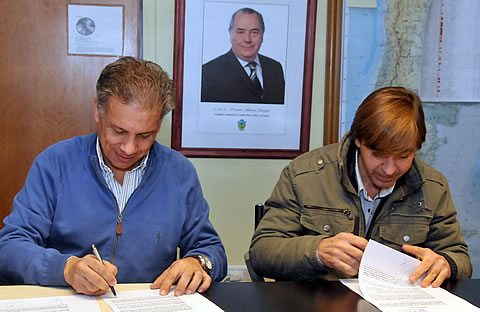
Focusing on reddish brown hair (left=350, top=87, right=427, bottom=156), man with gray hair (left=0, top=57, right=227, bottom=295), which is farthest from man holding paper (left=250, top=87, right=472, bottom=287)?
man with gray hair (left=0, top=57, right=227, bottom=295)

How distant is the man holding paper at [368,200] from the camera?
4.97 feet

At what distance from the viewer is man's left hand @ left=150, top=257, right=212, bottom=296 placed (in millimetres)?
1214

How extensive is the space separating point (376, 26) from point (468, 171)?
991 mm

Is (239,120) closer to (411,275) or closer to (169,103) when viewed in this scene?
(169,103)

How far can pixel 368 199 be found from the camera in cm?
170

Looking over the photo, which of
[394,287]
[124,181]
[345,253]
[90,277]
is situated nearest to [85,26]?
[124,181]

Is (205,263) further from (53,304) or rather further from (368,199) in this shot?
(368,199)

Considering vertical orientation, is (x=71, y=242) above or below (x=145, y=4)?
below

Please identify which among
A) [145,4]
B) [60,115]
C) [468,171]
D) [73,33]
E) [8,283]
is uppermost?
[145,4]

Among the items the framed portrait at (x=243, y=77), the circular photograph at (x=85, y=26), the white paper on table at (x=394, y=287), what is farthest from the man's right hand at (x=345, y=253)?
the circular photograph at (x=85, y=26)

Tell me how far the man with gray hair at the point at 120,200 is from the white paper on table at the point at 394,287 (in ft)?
1.35

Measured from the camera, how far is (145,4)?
8.54ft

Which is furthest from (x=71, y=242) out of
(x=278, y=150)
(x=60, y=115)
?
(x=278, y=150)

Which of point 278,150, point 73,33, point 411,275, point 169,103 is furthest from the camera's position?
point 278,150
